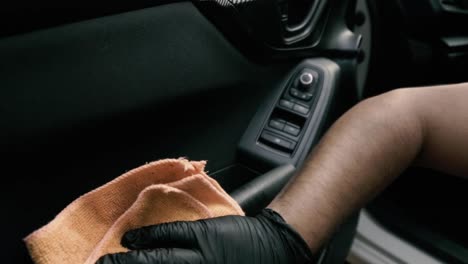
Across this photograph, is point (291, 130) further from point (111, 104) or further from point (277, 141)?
point (111, 104)

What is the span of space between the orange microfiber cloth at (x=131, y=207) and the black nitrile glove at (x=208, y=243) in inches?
0.9

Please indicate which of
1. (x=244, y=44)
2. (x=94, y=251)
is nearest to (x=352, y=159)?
(x=244, y=44)

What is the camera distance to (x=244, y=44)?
923 mm

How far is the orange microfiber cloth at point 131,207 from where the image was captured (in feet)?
1.70

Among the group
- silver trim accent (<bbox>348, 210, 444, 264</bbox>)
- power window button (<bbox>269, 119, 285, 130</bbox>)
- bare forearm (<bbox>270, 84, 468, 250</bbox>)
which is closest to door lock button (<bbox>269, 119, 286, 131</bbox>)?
power window button (<bbox>269, 119, 285, 130</bbox>)

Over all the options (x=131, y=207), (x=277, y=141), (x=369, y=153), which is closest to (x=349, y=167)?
(x=369, y=153)

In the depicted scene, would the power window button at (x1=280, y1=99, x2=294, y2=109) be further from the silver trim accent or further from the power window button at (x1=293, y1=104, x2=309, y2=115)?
the silver trim accent

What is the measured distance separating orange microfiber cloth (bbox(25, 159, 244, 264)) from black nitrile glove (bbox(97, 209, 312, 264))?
0.9 inches

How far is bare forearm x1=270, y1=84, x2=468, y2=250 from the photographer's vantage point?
71 centimetres

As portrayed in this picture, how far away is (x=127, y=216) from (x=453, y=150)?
0.56 metres

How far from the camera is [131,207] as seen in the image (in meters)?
0.56

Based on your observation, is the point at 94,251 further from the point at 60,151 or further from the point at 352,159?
the point at 352,159

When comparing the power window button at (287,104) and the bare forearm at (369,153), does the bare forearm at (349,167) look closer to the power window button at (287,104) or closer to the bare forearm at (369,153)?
the bare forearm at (369,153)

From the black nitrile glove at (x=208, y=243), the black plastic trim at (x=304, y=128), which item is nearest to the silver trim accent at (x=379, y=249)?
the black plastic trim at (x=304, y=128)
